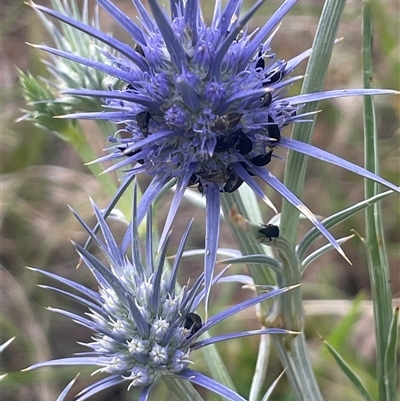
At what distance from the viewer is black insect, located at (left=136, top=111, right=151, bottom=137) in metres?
0.80

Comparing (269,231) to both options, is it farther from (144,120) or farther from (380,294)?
(380,294)

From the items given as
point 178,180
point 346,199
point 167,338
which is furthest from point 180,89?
point 346,199

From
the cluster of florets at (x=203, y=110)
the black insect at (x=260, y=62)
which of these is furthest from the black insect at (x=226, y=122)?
the black insect at (x=260, y=62)

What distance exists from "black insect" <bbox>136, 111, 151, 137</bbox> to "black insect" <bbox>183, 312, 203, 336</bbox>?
1.02ft

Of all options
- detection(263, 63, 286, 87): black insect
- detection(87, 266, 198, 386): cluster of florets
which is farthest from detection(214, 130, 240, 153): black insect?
detection(87, 266, 198, 386): cluster of florets

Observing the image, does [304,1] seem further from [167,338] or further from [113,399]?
[167,338]

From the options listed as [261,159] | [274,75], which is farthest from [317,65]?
[261,159]

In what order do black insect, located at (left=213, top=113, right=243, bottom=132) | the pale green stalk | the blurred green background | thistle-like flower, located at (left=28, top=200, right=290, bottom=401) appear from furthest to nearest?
1. the blurred green background
2. the pale green stalk
3. thistle-like flower, located at (left=28, top=200, right=290, bottom=401)
4. black insect, located at (left=213, top=113, right=243, bottom=132)

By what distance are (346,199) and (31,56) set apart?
5.83 ft

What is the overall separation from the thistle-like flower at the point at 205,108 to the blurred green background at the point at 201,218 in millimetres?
1502

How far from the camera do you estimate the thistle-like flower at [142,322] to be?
0.87m

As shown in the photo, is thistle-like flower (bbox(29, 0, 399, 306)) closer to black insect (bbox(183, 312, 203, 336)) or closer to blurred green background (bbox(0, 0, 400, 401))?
black insect (bbox(183, 312, 203, 336))

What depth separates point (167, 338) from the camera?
0.90m

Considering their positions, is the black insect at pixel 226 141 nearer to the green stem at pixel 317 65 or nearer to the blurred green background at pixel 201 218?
the green stem at pixel 317 65
